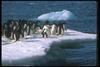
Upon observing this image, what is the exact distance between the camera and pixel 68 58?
203 inches

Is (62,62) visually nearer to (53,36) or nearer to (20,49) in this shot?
(20,49)

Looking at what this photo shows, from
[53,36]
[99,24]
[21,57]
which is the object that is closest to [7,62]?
[21,57]

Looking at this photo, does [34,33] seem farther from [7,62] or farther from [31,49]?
[7,62]

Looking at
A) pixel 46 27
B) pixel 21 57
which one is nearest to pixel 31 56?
pixel 21 57

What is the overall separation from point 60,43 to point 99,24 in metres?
3.43

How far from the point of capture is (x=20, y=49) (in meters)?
4.96

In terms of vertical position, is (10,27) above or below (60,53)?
above

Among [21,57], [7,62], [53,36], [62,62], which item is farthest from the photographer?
[53,36]

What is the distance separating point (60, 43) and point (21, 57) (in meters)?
1.69

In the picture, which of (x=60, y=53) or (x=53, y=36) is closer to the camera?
(x=60, y=53)

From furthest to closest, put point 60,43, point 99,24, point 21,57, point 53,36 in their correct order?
1. point 53,36
2. point 60,43
3. point 21,57
4. point 99,24

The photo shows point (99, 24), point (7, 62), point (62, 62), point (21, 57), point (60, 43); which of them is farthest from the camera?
point (60, 43)

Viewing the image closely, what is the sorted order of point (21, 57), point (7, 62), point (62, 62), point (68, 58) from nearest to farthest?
point (7, 62) < point (21, 57) < point (62, 62) < point (68, 58)

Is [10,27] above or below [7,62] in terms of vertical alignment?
above
